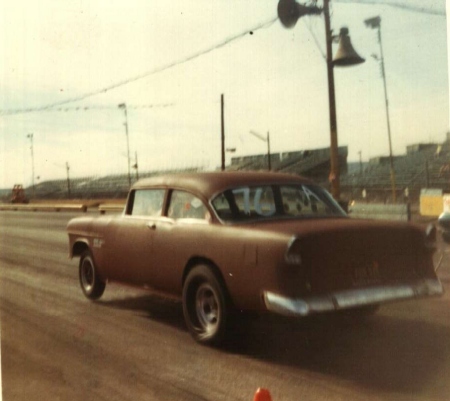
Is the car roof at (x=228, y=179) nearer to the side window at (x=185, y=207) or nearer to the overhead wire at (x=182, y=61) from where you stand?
the side window at (x=185, y=207)

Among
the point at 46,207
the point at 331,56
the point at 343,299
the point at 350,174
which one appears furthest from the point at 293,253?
the point at 46,207

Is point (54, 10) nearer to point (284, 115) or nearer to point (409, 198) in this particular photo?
point (284, 115)

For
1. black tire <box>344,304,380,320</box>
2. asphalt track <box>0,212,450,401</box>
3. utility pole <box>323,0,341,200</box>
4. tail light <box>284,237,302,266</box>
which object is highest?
utility pole <box>323,0,341,200</box>

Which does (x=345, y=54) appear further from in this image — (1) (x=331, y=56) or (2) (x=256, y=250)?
(2) (x=256, y=250)

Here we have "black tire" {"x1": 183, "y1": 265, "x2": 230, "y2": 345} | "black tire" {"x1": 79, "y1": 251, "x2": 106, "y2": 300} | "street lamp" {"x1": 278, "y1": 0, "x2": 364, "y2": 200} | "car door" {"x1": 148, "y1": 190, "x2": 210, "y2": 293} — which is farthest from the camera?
"black tire" {"x1": 79, "y1": 251, "x2": 106, "y2": 300}

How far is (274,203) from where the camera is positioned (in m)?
4.40

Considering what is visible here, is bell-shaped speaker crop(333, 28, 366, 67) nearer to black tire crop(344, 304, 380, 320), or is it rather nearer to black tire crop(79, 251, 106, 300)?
black tire crop(344, 304, 380, 320)

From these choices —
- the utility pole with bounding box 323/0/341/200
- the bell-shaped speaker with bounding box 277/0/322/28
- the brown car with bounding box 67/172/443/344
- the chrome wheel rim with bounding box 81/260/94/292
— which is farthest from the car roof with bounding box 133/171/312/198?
the chrome wheel rim with bounding box 81/260/94/292

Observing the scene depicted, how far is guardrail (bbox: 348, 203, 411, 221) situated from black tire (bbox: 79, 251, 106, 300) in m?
2.63

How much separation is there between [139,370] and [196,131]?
61.4 inches

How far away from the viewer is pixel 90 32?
177 inches

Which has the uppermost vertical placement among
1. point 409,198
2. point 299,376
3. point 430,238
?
point 409,198

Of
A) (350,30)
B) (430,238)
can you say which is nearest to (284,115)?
(350,30)

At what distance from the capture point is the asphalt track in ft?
11.2
